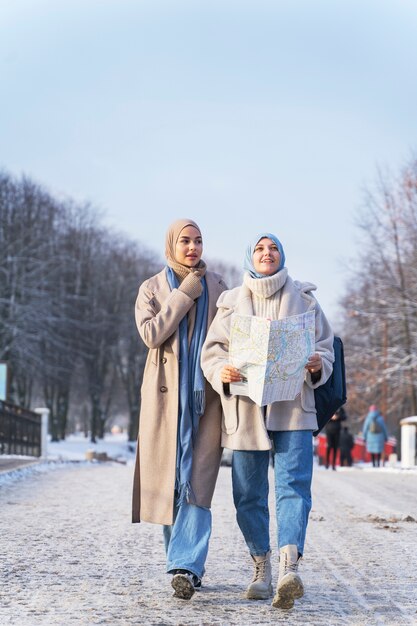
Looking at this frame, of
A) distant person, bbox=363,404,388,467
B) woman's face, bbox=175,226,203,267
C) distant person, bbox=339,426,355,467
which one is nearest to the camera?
woman's face, bbox=175,226,203,267

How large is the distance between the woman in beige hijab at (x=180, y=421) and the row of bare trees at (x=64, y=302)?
38255 millimetres

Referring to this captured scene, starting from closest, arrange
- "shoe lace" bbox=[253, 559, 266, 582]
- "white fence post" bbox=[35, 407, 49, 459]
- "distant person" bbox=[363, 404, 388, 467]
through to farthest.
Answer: "shoe lace" bbox=[253, 559, 266, 582]
"distant person" bbox=[363, 404, 388, 467]
"white fence post" bbox=[35, 407, 49, 459]

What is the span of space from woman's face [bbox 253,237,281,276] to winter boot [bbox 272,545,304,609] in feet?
4.39

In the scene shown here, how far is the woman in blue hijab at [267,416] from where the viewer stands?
5367mm

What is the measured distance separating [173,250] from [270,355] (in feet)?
3.18

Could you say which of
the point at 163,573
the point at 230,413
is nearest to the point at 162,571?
the point at 163,573

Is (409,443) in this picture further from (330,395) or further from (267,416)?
(267,416)

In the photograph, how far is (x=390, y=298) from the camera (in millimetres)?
36906

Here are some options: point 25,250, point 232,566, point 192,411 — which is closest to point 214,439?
point 192,411

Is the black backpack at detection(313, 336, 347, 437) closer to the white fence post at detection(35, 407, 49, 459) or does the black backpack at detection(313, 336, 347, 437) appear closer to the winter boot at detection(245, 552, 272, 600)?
the winter boot at detection(245, 552, 272, 600)

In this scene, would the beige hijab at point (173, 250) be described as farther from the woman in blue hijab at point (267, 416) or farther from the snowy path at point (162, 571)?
the snowy path at point (162, 571)

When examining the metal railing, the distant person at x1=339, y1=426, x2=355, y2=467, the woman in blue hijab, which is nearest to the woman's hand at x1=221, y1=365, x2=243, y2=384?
the woman in blue hijab

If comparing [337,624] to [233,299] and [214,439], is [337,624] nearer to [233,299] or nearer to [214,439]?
[214,439]

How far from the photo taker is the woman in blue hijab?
5367 mm
